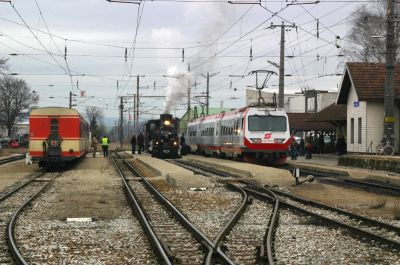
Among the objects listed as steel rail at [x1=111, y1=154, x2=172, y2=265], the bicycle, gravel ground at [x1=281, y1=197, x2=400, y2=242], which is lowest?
gravel ground at [x1=281, y1=197, x2=400, y2=242]

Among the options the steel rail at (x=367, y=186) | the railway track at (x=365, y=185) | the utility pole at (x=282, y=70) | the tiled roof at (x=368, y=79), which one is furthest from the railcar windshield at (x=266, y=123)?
the steel rail at (x=367, y=186)

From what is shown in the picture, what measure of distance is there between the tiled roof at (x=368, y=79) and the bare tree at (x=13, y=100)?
225 ft

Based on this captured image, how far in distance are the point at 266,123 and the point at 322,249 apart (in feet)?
72.7

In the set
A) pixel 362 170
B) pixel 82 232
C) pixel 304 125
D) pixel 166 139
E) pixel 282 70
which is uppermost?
pixel 282 70

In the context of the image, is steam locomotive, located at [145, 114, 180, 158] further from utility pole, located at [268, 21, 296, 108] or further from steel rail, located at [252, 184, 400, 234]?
steel rail, located at [252, 184, 400, 234]

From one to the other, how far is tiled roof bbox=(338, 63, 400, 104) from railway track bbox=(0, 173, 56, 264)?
2087 centimetres

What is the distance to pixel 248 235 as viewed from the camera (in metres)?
10.4

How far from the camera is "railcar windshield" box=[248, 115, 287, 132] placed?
102ft

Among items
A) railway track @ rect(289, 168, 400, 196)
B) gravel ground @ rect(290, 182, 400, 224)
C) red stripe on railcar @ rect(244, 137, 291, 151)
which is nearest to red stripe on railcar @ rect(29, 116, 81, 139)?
red stripe on railcar @ rect(244, 137, 291, 151)

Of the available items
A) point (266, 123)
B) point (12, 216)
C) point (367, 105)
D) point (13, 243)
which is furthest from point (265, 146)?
point (13, 243)

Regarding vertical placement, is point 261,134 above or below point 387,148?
above

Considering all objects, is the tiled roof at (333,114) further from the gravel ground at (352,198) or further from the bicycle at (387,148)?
the gravel ground at (352,198)

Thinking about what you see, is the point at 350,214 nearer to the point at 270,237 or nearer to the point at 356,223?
the point at 356,223

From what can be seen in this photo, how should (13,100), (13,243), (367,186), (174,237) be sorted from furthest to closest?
(13,100) → (367,186) → (174,237) → (13,243)
